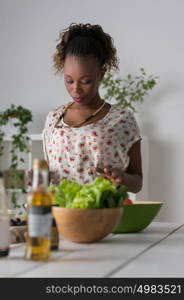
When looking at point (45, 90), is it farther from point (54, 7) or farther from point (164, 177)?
point (164, 177)

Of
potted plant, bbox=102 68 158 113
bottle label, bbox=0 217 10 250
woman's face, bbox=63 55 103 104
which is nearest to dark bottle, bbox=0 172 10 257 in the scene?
bottle label, bbox=0 217 10 250

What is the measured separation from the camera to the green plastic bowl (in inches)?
62.9

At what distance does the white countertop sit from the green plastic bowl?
68 millimetres

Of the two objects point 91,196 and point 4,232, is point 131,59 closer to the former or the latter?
point 91,196

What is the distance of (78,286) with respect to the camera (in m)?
0.92

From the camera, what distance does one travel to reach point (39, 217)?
1102 millimetres

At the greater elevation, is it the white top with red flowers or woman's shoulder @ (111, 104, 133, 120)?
woman's shoulder @ (111, 104, 133, 120)

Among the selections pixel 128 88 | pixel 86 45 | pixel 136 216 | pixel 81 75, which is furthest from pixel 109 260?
pixel 128 88

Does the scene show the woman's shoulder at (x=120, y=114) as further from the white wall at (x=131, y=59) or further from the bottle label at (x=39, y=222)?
the white wall at (x=131, y=59)

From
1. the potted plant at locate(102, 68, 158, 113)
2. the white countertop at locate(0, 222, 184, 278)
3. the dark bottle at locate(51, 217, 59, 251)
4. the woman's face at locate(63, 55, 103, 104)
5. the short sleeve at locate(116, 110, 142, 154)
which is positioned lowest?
the white countertop at locate(0, 222, 184, 278)

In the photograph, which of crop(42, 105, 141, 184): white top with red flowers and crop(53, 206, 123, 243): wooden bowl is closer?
crop(53, 206, 123, 243): wooden bowl

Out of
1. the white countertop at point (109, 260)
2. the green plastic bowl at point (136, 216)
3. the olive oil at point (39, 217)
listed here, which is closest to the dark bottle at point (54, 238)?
the white countertop at point (109, 260)

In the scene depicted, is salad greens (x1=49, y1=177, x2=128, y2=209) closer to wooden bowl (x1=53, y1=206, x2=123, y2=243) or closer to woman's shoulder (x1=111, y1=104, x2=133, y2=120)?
wooden bowl (x1=53, y1=206, x2=123, y2=243)

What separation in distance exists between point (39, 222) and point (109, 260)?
0.19 m
